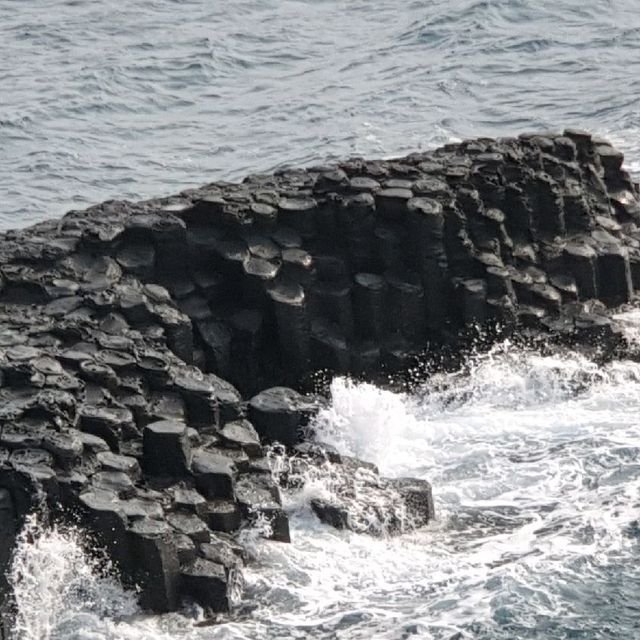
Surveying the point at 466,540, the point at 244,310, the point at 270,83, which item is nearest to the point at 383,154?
the point at 270,83

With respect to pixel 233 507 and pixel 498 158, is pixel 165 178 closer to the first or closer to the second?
pixel 498 158

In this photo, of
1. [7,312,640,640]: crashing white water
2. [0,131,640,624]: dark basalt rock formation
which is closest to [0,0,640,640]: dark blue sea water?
[7,312,640,640]: crashing white water

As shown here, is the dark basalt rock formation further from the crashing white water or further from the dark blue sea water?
the dark blue sea water

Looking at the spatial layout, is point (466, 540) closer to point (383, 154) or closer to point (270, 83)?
point (383, 154)

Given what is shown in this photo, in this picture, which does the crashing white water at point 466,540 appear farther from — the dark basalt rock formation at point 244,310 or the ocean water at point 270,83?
the ocean water at point 270,83

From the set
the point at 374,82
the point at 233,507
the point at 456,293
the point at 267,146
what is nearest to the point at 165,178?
the point at 267,146

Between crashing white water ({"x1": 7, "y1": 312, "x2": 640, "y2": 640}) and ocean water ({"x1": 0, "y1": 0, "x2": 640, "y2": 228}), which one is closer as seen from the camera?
crashing white water ({"x1": 7, "y1": 312, "x2": 640, "y2": 640})
